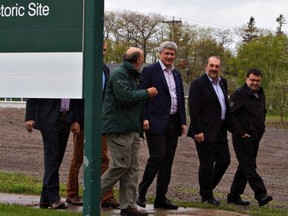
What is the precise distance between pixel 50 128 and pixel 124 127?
1.08m

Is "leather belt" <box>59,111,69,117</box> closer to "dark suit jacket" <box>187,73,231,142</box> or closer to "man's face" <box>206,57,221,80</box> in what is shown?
"dark suit jacket" <box>187,73,231,142</box>

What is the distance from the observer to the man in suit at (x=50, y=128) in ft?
27.9

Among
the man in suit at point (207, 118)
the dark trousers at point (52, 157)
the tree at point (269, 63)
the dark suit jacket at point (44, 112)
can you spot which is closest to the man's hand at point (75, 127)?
the dark trousers at point (52, 157)

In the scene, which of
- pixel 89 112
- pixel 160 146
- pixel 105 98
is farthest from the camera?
pixel 160 146

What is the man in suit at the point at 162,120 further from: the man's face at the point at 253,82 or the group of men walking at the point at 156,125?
the man's face at the point at 253,82

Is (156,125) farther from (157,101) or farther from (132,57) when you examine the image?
(132,57)

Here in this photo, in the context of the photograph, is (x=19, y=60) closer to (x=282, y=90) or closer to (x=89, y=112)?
(x=89, y=112)

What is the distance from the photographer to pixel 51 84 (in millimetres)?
6055

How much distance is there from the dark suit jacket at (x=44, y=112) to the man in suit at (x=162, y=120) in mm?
1162

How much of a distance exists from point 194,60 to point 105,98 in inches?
2806

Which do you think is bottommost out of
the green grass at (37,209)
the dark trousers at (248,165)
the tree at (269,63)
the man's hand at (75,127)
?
the green grass at (37,209)

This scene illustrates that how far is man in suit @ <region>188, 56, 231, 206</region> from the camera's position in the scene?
31.7ft

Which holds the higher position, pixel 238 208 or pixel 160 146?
pixel 160 146

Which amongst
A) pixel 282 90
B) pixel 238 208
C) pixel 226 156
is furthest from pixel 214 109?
pixel 282 90
